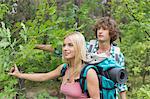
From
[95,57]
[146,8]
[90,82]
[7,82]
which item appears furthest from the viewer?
[146,8]

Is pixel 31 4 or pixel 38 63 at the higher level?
pixel 31 4

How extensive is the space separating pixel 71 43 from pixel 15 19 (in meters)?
2.23

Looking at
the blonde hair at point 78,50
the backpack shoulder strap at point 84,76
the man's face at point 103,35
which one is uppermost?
the man's face at point 103,35

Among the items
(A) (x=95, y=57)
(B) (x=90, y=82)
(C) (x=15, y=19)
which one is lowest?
(B) (x=90, y=82)

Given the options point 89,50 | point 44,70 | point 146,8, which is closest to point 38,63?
point 44,70

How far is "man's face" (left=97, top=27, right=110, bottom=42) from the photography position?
376 cm

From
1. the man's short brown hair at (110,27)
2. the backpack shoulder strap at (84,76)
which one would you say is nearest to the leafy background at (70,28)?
the man's short brown hair at (110,27)

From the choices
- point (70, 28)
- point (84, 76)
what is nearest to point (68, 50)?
point (84, 76)

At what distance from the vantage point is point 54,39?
11.8 ft

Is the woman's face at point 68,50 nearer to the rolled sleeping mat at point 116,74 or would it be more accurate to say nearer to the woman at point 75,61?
the woman at point 75,61

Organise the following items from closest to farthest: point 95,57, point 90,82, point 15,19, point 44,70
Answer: point 90,82 < point 95,57 < point 15,19 < point 44,70

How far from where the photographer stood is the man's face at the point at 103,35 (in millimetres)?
3763

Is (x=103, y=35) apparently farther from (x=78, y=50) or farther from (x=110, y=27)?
(x=78, y=50)

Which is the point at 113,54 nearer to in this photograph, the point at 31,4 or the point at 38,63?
the point at 38,63
